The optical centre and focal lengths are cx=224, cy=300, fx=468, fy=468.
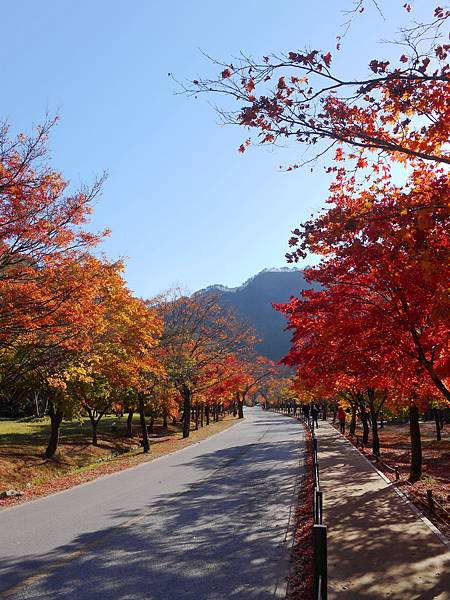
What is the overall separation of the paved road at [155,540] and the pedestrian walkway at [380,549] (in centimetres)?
86

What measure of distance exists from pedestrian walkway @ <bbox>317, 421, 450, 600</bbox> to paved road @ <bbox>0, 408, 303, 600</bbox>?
0.86 metres

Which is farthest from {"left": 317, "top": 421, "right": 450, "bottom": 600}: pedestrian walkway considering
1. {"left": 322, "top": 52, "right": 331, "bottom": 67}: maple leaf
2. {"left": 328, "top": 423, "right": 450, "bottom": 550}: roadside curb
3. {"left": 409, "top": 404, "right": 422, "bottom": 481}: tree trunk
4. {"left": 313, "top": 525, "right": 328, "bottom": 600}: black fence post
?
{"left": 322, "top": 52, "right": 331, "bottom": 67}: maple leaf

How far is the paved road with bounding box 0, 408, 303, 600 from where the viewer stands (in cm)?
620

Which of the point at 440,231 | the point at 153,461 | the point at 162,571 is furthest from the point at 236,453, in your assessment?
the point at 440,231

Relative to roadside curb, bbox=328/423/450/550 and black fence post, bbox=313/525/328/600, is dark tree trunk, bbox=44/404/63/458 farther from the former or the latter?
black fence post, bbox=313/525/328/600

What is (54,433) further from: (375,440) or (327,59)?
(327,59)

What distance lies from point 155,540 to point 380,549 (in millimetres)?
3837

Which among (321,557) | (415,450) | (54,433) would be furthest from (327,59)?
(54,433)

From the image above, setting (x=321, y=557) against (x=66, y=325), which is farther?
(x=66, y=325)

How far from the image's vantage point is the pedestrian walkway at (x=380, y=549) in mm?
5758

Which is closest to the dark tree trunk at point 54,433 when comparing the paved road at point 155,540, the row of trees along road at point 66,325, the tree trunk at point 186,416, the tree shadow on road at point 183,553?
the row of trees along road at point 66,325

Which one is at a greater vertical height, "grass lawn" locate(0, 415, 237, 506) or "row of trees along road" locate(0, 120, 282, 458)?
"row of trees along road" locate(0, 120, 282, 458)

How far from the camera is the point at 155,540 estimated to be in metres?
8.35

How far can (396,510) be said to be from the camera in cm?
981
